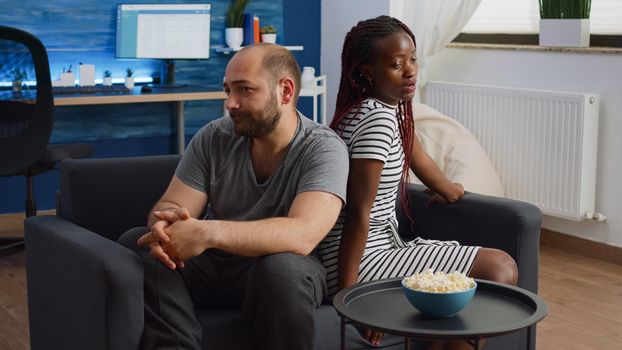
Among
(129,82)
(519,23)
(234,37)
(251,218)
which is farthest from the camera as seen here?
(234,37)

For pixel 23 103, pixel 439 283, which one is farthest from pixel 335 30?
pixel 439 283

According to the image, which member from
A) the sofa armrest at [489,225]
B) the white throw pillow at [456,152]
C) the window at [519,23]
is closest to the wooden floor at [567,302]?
the white throw pillow at [456,152]

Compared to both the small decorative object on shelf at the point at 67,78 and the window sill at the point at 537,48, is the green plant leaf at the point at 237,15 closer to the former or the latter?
the small decorative object on shelf at the point at 67,78

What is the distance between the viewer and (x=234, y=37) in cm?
560

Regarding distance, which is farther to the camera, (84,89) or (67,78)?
(67,78)

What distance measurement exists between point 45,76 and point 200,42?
1274mm

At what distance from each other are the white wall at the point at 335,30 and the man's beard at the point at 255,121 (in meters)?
3.26

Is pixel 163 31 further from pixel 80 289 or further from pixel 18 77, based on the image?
pixel 80 289

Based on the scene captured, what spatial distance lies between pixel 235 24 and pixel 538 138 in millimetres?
1944

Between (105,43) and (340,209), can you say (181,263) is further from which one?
(105,43)

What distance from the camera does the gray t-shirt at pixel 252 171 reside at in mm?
2354

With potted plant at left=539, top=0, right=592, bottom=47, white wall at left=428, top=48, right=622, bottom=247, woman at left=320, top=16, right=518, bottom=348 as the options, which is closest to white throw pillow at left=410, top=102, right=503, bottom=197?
white wall at left=428, top=48, right=622, bottom=247

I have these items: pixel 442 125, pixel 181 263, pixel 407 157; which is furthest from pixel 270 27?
pixel 181 263

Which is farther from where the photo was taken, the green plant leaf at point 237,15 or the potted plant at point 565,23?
the green plant leaf at point 237,15
